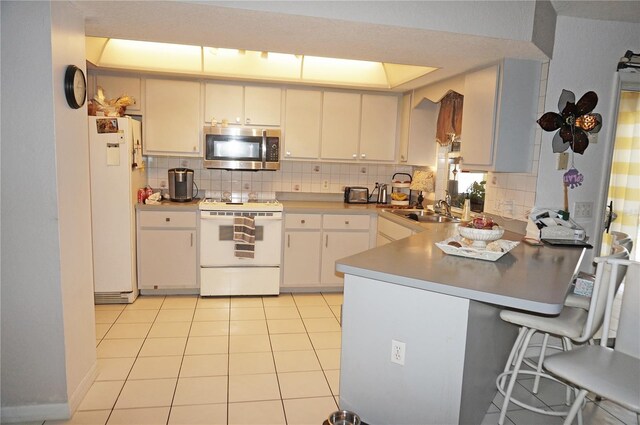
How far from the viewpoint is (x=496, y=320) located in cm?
222

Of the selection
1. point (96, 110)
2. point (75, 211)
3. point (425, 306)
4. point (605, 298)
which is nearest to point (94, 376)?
point (75, 211)

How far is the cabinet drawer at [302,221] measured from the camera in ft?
14.1

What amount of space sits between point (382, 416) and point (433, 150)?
10.6ft

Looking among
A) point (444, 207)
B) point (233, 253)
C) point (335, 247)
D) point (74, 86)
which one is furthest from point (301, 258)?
point (74, 86)

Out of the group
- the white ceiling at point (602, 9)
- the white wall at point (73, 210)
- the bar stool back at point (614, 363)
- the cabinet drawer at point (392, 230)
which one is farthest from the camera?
the cabinet drawer at point (392, 230)

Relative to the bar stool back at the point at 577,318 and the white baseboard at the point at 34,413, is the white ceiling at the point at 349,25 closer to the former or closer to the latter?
→ the bar stool back at the point at 577,318

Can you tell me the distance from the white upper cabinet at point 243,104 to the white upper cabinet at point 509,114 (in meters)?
A: 2.14

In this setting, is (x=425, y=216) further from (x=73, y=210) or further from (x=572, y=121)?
(x=73, y=210)

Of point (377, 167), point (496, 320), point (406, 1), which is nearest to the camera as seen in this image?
point (496, 320)

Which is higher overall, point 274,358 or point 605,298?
point 605,298

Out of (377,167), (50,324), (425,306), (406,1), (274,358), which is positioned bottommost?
(274,358)

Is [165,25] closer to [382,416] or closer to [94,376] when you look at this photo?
[94,376]

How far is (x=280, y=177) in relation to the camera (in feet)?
15.9

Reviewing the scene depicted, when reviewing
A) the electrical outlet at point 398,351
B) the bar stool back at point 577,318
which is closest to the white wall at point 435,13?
the bar stool back at point 577,318
